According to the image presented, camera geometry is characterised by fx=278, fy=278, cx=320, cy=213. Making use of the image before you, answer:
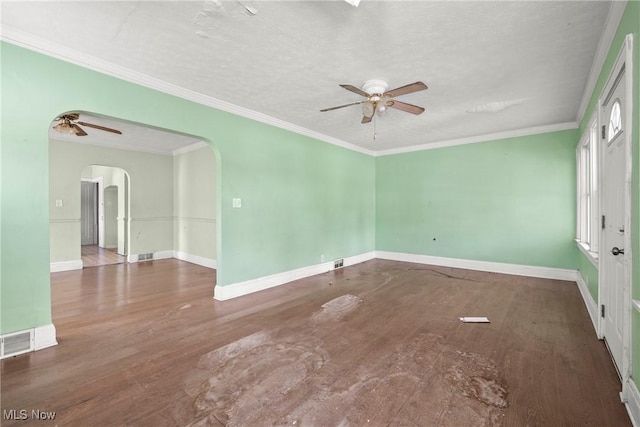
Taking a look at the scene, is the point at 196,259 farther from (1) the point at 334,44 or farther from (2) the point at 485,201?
(2) the point at 485,201

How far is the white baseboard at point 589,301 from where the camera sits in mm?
2938

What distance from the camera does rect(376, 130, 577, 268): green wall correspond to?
4.75 m

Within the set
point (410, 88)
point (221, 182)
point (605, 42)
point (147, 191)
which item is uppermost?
point (605, 42)

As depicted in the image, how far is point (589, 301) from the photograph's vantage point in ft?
11.0

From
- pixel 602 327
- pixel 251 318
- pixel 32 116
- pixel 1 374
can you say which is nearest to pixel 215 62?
pixel 32 116

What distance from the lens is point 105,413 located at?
67.4 inches

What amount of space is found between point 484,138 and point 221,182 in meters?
4.91

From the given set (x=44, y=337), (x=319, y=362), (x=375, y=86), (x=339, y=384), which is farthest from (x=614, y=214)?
(x=44, y=337)

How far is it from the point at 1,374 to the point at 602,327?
201 inches

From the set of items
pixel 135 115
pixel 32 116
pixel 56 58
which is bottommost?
pixel 32 116

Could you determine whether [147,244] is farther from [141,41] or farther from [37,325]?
[141,41]

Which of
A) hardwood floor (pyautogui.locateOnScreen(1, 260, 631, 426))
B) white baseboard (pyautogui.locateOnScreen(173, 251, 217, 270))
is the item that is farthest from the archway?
hardwood floor (pyautogui.locateOnScreen(1, 260, 631, 426))

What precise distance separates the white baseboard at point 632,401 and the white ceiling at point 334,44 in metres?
2.52

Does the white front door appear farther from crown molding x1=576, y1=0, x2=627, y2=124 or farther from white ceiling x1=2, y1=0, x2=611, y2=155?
white ceiling x1=2, y1=0, x2=611, y2=155
